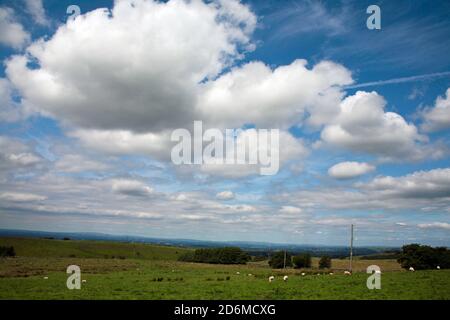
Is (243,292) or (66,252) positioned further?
(66,252)

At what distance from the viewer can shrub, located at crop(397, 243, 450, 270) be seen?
278 feet

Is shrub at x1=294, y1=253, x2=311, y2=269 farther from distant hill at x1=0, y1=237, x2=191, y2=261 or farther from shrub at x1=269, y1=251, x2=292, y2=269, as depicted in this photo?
distant hill at x1=0, y1=237, x2=191, y2=261

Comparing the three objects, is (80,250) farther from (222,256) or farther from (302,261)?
(302,261)

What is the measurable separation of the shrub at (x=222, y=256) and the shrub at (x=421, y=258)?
64057mm

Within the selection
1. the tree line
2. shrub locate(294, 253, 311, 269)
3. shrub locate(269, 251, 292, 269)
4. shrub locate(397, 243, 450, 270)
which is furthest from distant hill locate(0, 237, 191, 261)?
shrub locate(397, 243, 450, 270)

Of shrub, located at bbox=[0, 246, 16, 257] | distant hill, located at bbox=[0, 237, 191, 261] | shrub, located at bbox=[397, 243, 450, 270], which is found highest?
shrub, located at bbox=[397, 243, 450, 270]

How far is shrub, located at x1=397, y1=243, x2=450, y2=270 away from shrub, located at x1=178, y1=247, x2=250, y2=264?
64057 mm

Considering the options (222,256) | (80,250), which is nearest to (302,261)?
(222,256)

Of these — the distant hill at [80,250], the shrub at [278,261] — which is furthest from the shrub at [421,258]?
the distant hill at [80,250]

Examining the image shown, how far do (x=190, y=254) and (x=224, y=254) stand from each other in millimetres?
21864

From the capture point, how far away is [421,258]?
84.8 m
